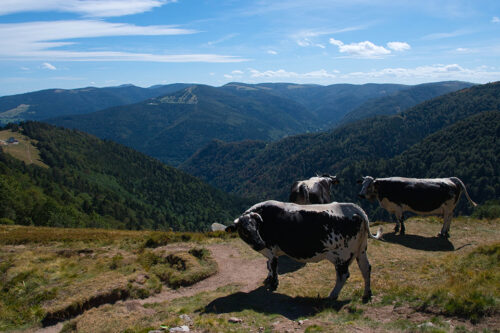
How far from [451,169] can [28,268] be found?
189669 millimetres

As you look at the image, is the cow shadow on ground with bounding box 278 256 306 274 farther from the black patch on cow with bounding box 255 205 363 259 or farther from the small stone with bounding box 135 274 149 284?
the small stone with bounding box 135 274 149 284

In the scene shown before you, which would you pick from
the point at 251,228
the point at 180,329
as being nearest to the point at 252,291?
the point at 251,228

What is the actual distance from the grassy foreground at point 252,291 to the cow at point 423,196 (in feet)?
6.28

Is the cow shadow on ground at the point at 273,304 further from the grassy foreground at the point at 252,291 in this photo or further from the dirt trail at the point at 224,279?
the dirt trail at the point at 224,279

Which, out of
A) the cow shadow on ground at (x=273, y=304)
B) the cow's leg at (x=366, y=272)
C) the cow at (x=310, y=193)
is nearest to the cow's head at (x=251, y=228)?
the cow shadow on ground at (x=273, y=304)

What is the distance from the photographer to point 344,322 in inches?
432

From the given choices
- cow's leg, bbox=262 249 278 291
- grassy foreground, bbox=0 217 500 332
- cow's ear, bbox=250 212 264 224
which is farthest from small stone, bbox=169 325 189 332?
cow's ear, bbox=250 212 264 224

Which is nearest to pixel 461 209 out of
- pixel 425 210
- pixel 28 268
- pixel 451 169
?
pixel 451 169

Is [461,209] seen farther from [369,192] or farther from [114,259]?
[114,259]

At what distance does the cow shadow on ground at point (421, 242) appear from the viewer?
2144 centimetres

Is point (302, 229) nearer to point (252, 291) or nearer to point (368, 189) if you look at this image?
point (252, 291)

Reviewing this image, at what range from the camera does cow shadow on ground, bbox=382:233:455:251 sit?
21.4 meters

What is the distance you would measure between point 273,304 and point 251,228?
334 cm

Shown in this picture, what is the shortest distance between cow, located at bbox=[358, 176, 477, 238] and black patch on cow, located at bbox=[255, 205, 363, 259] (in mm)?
12608
